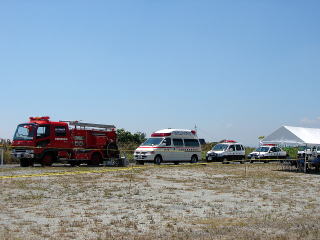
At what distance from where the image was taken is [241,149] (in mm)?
36906

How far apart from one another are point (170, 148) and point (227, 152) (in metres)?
6.71

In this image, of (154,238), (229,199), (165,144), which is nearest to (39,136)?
(165,144)

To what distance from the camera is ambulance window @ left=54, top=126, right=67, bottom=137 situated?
1057 inches

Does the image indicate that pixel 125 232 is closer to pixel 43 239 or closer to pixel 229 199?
pixel 43 239

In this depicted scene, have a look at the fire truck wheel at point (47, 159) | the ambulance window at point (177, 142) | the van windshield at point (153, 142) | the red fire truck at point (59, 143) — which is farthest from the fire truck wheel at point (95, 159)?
the ambulance window at point (177, 142)

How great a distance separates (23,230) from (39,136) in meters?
18.9

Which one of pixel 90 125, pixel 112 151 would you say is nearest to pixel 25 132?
pixel 90 125

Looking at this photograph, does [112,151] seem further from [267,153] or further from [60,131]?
[267,153]

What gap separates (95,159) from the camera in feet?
96.2

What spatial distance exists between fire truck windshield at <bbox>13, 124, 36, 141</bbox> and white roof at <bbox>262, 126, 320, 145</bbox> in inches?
650

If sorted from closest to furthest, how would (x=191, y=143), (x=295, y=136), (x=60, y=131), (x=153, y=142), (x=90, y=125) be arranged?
1. (x=60, y=131)
2. (x=295, y=136)
3. (x=90, y=125)
4. (x=153, y=142)
5. (x=191, y=143)

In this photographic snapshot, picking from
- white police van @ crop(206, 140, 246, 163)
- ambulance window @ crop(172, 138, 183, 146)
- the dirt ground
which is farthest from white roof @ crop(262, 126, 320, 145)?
the dirt ground

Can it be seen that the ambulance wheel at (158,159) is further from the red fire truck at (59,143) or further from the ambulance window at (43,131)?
the ambulance window at (43,131)

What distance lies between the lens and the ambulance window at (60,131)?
2686 centimetres
